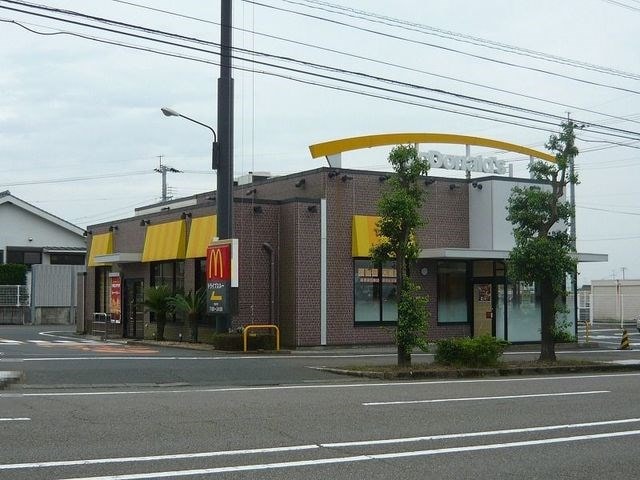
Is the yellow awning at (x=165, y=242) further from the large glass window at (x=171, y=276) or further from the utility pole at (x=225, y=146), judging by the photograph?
the utility pole at (x=225, y=146)

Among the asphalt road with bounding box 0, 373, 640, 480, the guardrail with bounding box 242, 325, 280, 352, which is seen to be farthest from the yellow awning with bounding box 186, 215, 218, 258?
the asphalt road with bounding box 0, 373, 640, 480

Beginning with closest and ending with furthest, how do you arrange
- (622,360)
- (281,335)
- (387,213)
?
1. (387,213)
2. (622,360)
3. (281,335)

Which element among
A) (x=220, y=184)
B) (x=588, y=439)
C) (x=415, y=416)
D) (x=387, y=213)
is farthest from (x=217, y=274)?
(x=588, y=439)

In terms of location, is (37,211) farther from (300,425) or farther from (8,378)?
(300,425)

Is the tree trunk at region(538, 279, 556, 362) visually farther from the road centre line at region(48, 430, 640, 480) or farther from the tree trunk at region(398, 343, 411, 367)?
the road centre line at region(48, 430, 640, 480)

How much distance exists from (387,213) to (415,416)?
818 centimetres

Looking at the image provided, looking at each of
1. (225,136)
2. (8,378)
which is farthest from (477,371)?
(225,136)

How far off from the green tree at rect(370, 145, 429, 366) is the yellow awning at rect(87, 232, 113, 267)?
18.3 meters

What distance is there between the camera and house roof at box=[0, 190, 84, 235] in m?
54.0

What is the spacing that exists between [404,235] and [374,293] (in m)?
8.27

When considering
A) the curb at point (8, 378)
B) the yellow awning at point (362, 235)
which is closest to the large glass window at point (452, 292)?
the yellow awning at point (362, 235)

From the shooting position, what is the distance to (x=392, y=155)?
65.6ft

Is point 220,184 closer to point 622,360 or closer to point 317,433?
point 622,360

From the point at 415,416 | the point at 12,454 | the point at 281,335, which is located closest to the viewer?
the point at 12,454
